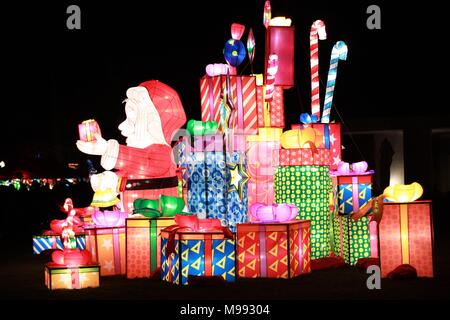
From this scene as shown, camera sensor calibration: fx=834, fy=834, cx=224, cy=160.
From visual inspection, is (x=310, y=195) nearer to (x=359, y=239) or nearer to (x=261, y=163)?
(x=359, y=239)

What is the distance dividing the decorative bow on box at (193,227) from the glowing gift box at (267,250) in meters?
0.58

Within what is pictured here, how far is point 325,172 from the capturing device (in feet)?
41.1

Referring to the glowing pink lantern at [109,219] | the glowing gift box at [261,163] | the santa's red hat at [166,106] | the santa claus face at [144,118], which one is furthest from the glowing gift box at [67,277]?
the glowing gift box at [261,163]

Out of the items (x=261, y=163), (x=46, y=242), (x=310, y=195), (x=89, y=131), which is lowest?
(x=46, y=242)

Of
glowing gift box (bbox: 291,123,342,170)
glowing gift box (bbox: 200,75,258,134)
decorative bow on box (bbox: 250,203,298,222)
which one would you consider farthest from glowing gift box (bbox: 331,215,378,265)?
glowing gift box (bbox: 200,75,258,134)

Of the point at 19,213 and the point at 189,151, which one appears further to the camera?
the point at 19,213

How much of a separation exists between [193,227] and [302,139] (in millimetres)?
2680

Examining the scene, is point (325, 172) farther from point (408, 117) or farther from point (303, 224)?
point (408, 117)

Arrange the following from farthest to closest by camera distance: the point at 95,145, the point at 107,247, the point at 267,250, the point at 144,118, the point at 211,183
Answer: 1. the point at 144,118
2. the point at 95,145
3. the point at 107,247
4. the point at 211,183
5. the point at 267,250

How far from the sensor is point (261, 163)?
1318cm

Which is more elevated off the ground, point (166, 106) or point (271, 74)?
point (271, 74)

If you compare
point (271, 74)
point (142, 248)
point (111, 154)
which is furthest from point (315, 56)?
point (142, 248)
